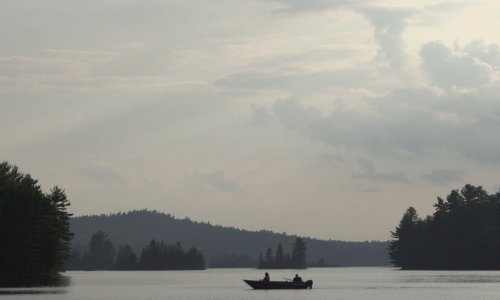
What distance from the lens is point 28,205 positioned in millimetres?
134250

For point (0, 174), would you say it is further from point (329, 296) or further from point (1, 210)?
point (329, 296)

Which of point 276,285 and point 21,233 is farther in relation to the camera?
point 276,285

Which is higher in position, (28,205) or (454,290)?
(28,205)

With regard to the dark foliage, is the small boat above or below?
below

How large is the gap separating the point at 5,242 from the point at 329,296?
41.8 m

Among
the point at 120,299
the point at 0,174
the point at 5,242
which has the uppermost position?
the point at 0,174

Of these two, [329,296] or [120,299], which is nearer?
[120,299]

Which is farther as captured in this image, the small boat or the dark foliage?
the small boat

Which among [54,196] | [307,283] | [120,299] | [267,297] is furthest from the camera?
[54,196]

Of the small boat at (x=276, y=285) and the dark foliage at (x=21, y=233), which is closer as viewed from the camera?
the dark foliage at (x=21, y=233)

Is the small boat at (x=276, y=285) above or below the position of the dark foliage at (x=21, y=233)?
below

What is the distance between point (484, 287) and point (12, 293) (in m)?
63.1

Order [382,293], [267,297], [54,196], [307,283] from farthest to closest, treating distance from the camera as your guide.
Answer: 1. [54,196]
2. [307,283]
3. [382,293]
4. [267,297]

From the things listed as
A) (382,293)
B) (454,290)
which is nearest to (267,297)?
(382,293)
